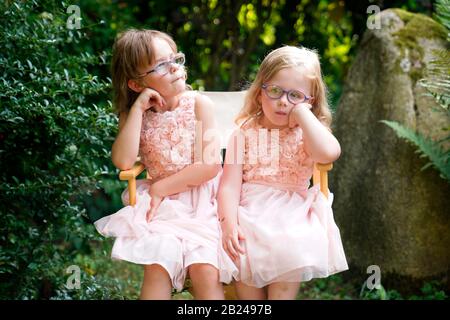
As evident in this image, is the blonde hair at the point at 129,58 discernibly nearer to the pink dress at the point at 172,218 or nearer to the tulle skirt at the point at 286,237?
the pink dress at the point at 172,218

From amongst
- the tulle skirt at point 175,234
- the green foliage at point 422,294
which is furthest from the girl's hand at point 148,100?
the green foliage at point 422,294

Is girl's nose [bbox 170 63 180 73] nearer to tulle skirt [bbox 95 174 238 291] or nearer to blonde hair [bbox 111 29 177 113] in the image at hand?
blonde hair [bbox 111 29 177 113]

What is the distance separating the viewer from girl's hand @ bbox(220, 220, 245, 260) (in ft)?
8.36

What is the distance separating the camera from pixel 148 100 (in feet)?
9.09

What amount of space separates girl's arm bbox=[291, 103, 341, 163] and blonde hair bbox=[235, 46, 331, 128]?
153 millimetres

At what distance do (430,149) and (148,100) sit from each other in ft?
5.67

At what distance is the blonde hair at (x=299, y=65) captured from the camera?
271 cm

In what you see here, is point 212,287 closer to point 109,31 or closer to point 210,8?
point 109,31

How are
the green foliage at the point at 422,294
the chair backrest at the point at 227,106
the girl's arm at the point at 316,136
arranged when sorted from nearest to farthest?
the girl's arm at the point at 316,136, the chair backrest at the point at 227,106, the green foliage at the point at 422,294

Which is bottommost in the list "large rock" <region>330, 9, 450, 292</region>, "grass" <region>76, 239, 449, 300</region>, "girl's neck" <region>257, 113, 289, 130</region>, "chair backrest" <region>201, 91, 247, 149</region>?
"grass" <region>76, 239, 449, 300</region>

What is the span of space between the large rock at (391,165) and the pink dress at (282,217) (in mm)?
1321

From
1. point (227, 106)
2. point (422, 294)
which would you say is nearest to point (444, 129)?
point (422, 294)

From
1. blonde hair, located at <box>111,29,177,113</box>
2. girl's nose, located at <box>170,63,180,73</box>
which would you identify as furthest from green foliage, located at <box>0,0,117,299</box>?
girl's nose, located at <box>170,63,180,73</box>

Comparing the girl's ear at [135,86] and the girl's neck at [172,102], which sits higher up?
the girl's ear at [135,86]
